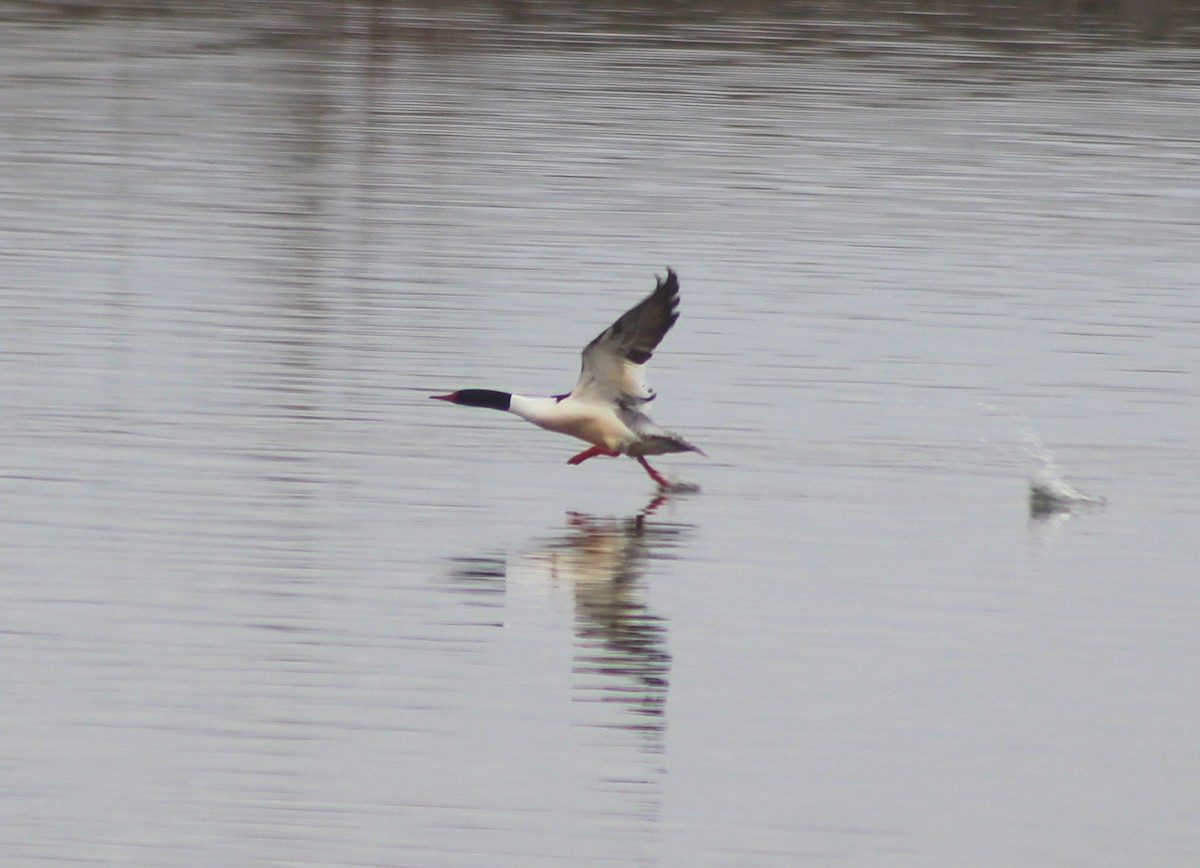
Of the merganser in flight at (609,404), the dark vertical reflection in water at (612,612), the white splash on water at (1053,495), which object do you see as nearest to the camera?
the dark vertical reflection in water at (612,612)

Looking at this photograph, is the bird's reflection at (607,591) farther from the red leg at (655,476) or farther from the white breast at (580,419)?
the white breast at (580,419)

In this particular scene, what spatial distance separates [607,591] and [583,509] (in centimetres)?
126

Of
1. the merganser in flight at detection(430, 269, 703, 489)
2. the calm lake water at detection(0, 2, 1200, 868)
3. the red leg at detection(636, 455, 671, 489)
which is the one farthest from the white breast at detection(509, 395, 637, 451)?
the calm lake water at detection(0, 2, 1200, 868)

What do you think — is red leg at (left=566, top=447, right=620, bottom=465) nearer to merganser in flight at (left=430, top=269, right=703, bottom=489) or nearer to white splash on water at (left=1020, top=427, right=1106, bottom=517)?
merganser in flight at (left=430, top=269, right=703, bottom=489)

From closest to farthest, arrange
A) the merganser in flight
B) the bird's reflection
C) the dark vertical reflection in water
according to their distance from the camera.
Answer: the dark vertical reflection in water → the bird's reflection → the merganser in flight

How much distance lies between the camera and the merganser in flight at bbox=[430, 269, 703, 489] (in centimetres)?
1025

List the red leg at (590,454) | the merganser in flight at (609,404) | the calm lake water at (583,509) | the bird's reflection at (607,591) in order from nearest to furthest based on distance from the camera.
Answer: the calm lake water at (583,509) → the bird's reflection at (607,591) → the merganser in flight at (609,404) → the red leg at (590,454)

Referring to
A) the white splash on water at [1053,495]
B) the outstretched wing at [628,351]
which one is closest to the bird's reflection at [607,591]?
the outstretched wing at [628,351]

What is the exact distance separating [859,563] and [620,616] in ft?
3.99

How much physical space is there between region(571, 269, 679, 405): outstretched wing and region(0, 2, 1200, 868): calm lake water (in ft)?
1.63

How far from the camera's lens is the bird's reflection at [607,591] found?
7832mm

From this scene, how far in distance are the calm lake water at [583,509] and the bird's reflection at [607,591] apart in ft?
0.08

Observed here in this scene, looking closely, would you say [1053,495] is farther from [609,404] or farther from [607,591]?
[607,591]

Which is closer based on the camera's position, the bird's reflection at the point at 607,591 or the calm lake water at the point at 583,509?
the calm lake water at the point at 583,509
